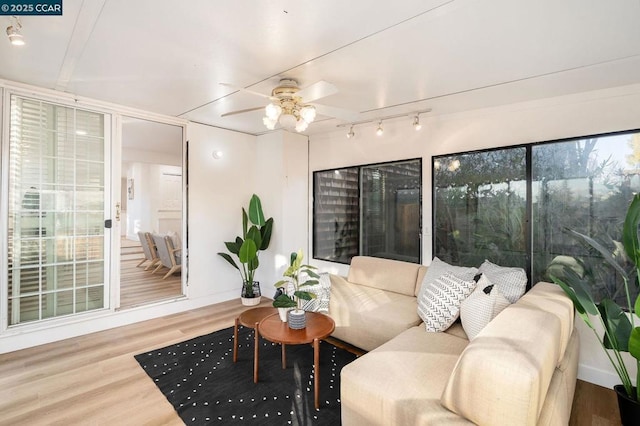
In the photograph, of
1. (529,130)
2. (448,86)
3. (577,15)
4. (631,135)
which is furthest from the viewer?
(529,130)

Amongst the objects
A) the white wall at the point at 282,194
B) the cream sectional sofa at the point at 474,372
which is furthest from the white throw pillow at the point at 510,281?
the white wall at the point at 282,194

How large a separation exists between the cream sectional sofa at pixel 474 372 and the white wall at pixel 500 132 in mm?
1209

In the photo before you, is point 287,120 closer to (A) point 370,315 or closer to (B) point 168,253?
(A) point 370,315

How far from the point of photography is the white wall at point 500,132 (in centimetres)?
255

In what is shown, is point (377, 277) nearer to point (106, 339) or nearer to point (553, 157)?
point (553, 157)

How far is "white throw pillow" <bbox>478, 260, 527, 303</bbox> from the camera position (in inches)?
95.3

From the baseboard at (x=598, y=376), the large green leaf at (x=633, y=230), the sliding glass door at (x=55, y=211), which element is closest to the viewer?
the large green leaf at (x=633, y=230)

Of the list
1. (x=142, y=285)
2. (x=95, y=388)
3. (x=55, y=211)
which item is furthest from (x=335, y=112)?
(x=142, y=285)

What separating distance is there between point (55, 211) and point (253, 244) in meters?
2.19

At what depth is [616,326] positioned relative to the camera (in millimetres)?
1923

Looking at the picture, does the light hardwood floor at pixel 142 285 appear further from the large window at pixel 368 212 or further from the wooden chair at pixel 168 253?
the large window at pixel 368 212

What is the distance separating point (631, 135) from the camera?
2.49 metres

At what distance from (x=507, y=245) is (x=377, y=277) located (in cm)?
140

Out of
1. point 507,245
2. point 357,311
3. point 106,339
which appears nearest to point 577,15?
point 507,245
